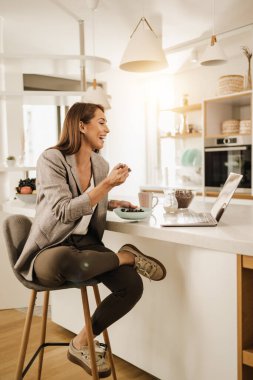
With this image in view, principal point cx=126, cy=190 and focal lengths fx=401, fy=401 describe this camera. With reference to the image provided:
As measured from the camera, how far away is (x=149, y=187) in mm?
5539

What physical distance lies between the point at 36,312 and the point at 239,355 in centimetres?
202

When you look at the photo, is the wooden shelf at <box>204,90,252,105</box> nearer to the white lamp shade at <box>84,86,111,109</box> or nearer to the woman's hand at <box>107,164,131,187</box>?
the white lamp shade at <box>84,86,111,109</box>

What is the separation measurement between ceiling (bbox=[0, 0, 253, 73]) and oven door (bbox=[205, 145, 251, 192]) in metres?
1.29

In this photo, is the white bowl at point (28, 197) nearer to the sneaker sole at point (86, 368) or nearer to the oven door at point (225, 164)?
the sneaker sole at point (86, 368)

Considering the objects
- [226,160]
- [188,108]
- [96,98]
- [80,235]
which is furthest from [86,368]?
[188,108]

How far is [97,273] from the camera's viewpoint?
63.2 inches

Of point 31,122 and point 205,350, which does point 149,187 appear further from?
point 205,350

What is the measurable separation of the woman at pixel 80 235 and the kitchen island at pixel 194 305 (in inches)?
5.7

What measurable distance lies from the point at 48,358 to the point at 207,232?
1367mm

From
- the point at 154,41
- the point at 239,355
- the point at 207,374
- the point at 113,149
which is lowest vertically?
the point at 207,374

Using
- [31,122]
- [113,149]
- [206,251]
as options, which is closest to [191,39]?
[113,149]

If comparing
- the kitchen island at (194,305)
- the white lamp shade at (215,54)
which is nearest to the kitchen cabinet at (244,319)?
the kitchen island at (194,305)

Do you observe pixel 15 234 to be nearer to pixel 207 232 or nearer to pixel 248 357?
pixel 207 232

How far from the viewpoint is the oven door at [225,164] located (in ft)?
14.6
